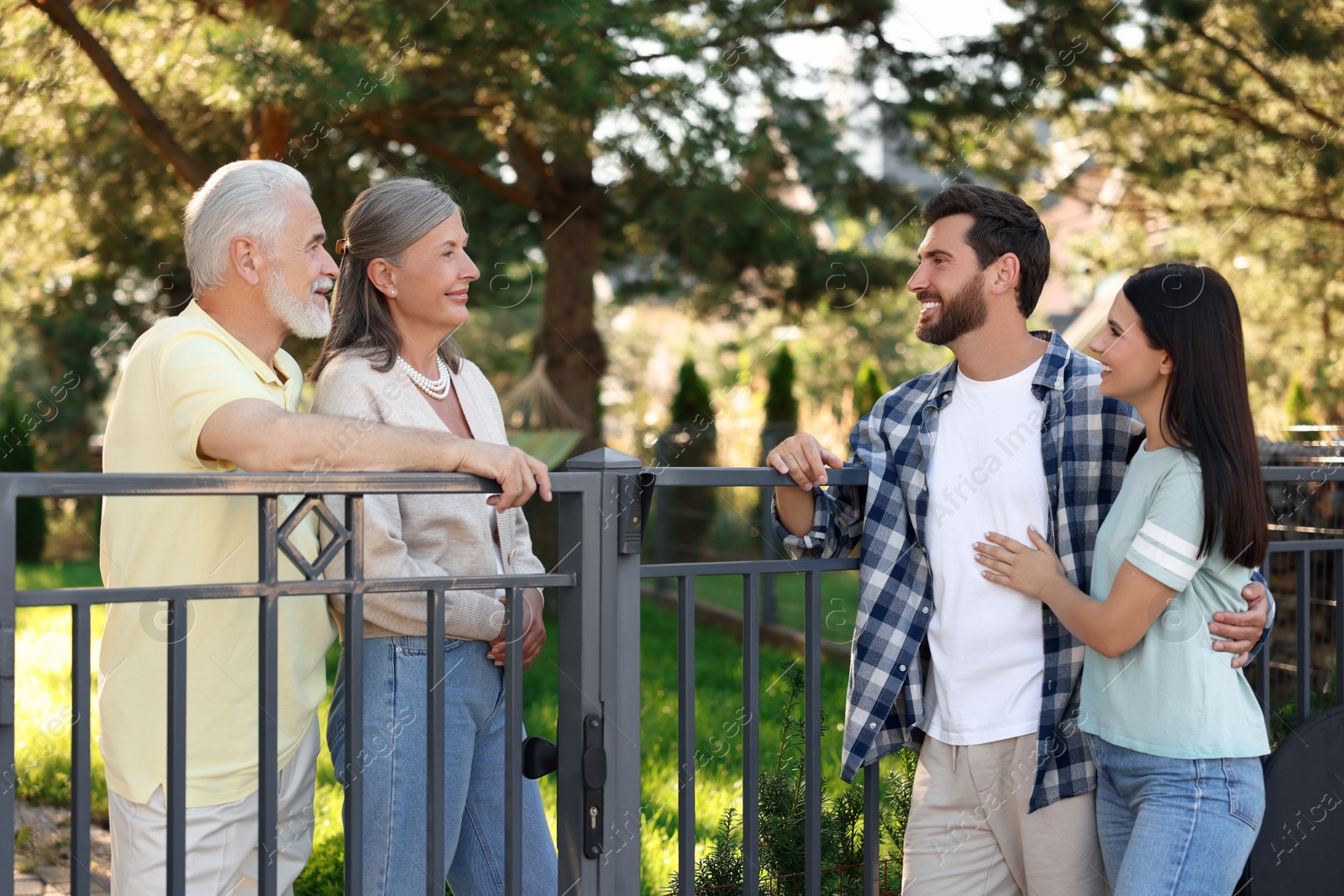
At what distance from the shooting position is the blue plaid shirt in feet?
7.34

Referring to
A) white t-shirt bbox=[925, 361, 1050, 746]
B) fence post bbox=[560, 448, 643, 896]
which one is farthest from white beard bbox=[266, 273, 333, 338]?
white t-shirt bbox=[925, 361, 1050, 746]

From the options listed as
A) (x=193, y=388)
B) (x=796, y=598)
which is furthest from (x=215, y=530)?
(x=796, y=598)

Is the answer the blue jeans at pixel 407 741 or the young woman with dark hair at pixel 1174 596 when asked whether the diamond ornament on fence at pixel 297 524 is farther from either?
the young woman with dark hair at pixel 1174 596

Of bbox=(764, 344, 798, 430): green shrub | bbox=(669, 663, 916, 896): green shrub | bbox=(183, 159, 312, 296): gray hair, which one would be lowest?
bbox=(669, 663, 916, 896): green shrub

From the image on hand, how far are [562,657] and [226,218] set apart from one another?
97 centimetres

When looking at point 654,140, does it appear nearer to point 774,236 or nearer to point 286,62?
point 774,236

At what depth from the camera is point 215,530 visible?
6.32ft

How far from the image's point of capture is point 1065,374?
2.31 meters

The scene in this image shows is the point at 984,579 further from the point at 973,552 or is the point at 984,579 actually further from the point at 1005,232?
the point at 1005,232

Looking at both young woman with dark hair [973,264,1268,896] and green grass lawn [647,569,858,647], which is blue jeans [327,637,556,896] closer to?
young woman with dark hair [973,264,1268,896]

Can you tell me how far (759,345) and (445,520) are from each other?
31.6 meters

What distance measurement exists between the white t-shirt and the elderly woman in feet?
2.65

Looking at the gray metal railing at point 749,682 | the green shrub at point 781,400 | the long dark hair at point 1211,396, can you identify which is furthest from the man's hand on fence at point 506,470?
the green shrub at point 781,400

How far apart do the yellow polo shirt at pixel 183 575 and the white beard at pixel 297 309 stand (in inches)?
4.6
